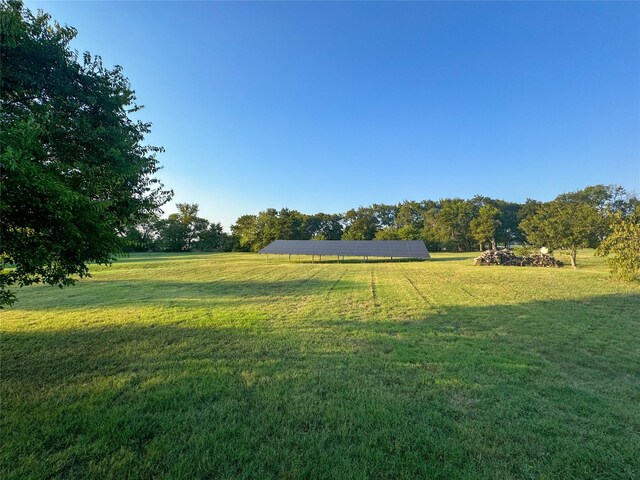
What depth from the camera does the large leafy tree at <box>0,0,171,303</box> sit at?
10.2ft

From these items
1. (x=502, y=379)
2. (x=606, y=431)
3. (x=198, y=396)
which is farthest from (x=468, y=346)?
(x=198, y=396)

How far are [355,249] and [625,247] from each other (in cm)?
2452

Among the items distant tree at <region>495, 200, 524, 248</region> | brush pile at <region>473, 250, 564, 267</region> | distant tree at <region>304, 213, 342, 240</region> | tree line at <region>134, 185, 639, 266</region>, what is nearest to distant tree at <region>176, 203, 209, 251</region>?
tree line at <region>134, 185, 639, 266</region>

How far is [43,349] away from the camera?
5410 mm

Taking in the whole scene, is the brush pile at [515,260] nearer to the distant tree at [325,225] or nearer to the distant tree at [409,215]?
the distant tree at [409,215]

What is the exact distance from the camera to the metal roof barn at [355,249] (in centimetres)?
3394

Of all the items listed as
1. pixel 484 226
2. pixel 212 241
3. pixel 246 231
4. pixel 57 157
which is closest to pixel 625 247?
pixel 57 157

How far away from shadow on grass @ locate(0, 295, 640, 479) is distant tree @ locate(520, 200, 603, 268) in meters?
22.2

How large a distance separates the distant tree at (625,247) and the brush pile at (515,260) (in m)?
12.1

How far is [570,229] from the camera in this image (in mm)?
23719

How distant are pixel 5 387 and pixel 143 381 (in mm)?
1822

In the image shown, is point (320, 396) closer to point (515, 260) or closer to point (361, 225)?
point (515, 260)

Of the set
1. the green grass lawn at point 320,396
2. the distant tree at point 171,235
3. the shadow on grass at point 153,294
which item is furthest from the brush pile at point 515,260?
the distant tree at point 171,235

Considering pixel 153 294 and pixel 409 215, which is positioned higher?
pixel 409 215
